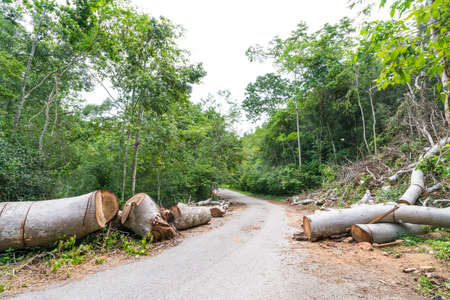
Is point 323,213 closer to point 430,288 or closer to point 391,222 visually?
point 391,222

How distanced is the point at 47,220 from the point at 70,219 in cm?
35

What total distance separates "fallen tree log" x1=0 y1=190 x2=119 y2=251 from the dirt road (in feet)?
3.96

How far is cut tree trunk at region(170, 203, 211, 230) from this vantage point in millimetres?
5559

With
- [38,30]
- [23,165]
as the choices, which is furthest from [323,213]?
[38,30]

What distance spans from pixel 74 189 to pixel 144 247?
6.13m

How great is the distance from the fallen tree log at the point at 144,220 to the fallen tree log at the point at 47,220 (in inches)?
22.3

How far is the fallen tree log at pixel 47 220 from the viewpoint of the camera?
3230mm

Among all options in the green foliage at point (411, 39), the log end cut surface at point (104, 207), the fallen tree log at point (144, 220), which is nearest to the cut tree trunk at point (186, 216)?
the fallen tree log at point (144, 220)

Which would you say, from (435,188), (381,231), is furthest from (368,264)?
(435,188)

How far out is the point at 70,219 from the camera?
352 centimetres

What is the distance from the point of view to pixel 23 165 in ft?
17.3

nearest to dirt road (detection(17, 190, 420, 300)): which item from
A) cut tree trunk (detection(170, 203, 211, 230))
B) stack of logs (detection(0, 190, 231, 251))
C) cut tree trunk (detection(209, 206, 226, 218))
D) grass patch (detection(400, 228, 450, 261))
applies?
stack of logs (detection(0, 190, 231, 251))

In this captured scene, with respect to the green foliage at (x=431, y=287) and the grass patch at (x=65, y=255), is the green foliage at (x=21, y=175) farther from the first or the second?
the green foliage at (x=431, y=287)

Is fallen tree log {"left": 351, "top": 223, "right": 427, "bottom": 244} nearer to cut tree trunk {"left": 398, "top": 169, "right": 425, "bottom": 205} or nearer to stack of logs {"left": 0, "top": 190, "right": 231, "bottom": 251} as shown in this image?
cut tree trunk {"left": 398, "top": 169, "right": 425, "bottom": 205}
